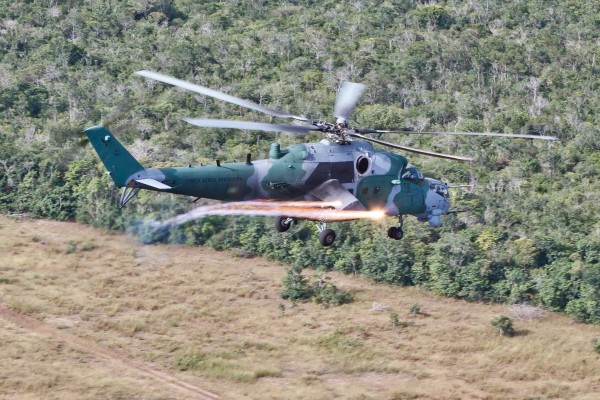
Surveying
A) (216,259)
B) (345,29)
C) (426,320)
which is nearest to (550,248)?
(426,320)

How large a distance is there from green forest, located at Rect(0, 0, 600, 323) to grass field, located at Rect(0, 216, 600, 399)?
64.6 inches

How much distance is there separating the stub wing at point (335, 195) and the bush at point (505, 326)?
57.0ft

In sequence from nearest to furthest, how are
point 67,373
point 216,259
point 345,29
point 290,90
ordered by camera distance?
point 67,373 → point 216,259 → point 290,90 → point 345,29

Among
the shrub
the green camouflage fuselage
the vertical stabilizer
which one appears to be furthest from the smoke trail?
the shrub

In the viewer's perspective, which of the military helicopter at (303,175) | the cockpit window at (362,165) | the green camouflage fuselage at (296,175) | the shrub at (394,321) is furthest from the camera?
the shrub at (394,321)

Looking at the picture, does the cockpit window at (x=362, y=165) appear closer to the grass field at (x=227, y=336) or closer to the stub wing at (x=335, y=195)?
the stub wing at (x=335, y=195)

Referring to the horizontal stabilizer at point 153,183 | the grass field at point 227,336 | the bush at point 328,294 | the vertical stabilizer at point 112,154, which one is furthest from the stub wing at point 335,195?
the bush at point 328,294

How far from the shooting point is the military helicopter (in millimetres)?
29797

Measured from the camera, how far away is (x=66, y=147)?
6053cm

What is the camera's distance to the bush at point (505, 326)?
155 ft

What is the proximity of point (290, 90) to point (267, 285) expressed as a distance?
1860cm

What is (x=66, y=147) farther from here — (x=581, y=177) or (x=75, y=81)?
(x=581, y=177)

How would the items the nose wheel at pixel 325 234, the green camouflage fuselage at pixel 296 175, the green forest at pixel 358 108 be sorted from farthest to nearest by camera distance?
1. the green forest at pixel 358 108
2. the nose wheel at pixel 325 234
3. the green camouflage fuselage at pixel 296 175

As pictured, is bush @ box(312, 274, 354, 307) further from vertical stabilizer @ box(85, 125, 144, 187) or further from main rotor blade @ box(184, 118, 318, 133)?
vertical stabilizer @ box(85, 125, 144, 187)
